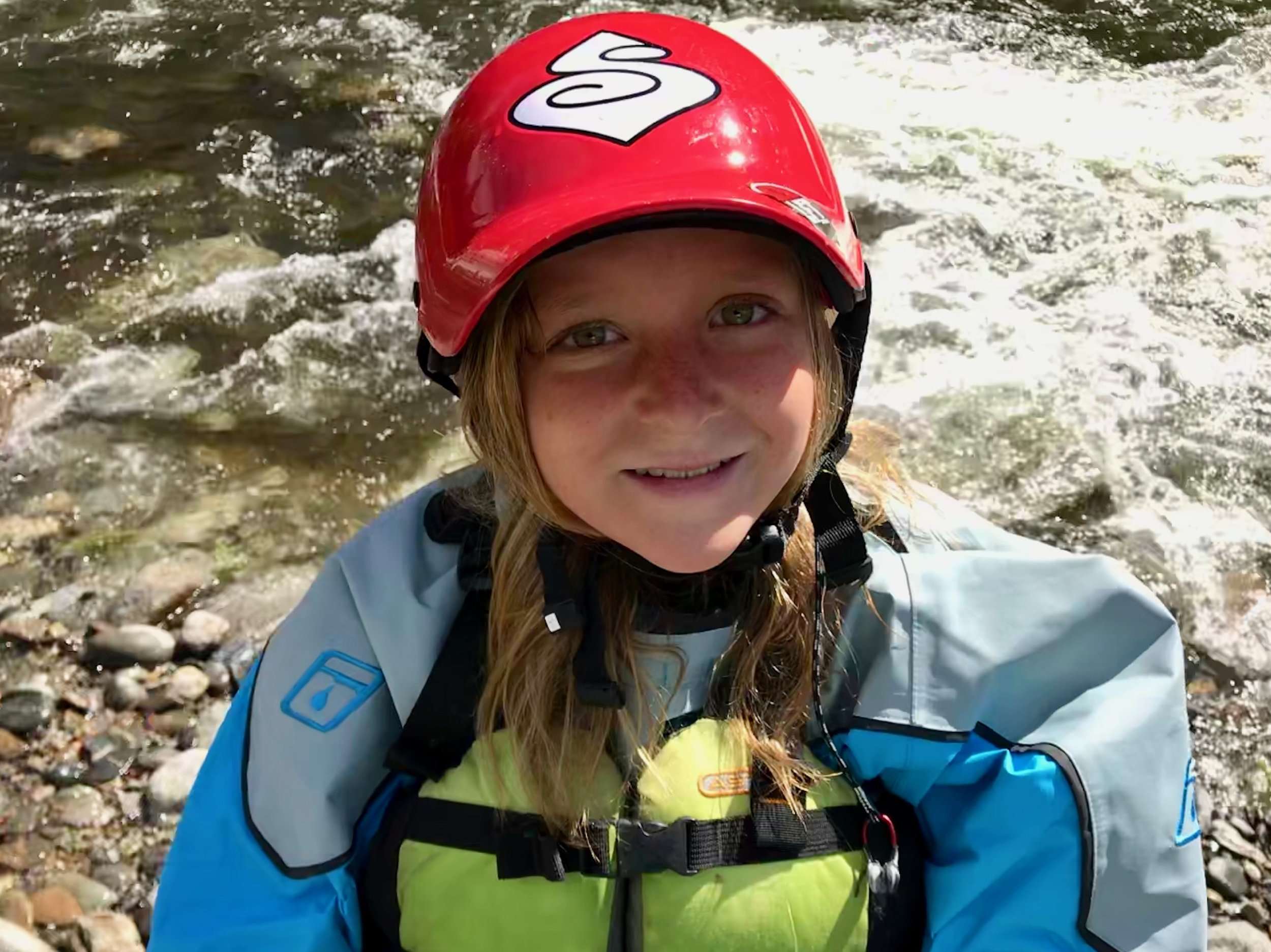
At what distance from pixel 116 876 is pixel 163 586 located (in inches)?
40.9

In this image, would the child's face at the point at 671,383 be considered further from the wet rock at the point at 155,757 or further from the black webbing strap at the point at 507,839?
the wet rock at the point at 155,757

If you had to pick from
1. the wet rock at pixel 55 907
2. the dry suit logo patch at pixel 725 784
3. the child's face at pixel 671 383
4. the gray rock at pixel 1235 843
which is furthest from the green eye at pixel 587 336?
the gray rock at pixel 1235 843

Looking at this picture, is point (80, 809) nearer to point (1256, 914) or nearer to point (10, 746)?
point (10, 746)

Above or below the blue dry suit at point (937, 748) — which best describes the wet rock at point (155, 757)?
below

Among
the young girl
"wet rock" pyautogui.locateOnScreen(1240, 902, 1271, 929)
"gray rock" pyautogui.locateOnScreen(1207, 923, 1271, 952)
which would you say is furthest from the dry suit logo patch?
"wet rock" pyautogui.locateOnScreen(1240, 902, 1271, 929)

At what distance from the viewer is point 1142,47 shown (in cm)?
706

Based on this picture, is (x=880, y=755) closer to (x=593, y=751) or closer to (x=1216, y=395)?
(x=593, y=751)

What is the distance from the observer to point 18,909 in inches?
111

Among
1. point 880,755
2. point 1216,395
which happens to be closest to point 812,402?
point 880,755

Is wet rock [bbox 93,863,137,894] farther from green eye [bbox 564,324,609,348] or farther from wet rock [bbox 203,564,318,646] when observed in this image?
green eye [bbox 564,324,609,348]

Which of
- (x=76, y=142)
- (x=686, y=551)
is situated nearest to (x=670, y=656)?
(x=686, y=551)

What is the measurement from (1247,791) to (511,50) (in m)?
2.71

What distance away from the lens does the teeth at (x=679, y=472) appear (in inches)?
72.5

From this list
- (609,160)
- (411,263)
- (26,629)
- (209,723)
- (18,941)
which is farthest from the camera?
(411,263)
